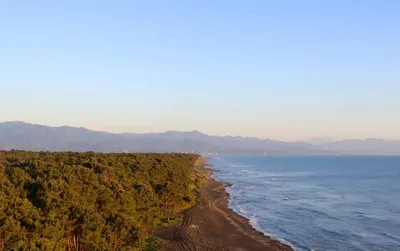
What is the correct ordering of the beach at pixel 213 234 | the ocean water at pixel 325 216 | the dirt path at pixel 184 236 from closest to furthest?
the dirt path at pixel 184 236 < the beach at pixel 213 234 < the ocean water at pixel 325 216

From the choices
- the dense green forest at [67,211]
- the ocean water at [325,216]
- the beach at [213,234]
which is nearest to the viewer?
the dense green forest at [67,211]

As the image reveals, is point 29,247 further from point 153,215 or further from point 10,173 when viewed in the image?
point 153,215

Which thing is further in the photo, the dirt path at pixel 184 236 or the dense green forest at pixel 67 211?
the dirt path at pixel 184 236

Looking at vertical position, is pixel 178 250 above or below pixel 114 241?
below

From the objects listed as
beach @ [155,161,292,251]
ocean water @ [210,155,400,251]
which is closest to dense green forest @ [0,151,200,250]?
beach @ [155,161,292,251]

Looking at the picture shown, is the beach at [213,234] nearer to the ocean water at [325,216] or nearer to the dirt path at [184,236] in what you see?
the dirt path at [184,236]

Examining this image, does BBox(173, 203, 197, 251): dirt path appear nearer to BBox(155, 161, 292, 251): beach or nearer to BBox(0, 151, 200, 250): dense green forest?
BBox(155, 161, 292, 251): beach

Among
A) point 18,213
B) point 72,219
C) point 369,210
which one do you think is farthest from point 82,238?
point 369,210

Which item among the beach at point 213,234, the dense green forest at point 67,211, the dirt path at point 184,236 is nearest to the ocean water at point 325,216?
the beach at point 213,234
